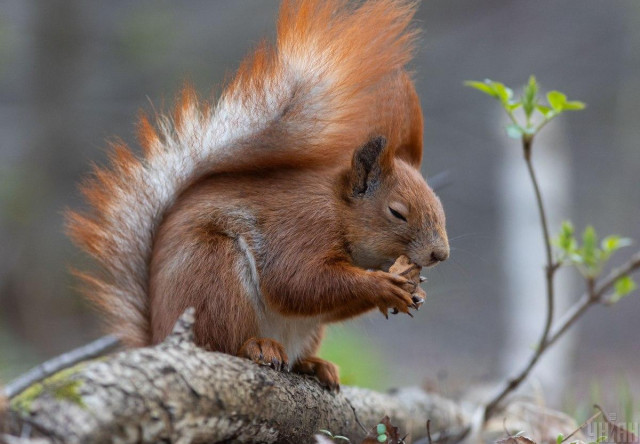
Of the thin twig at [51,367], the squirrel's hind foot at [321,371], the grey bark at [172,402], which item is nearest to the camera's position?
the grey bark at [172,402]

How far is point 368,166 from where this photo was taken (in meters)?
1.68

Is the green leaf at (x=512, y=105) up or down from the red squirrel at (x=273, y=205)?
up

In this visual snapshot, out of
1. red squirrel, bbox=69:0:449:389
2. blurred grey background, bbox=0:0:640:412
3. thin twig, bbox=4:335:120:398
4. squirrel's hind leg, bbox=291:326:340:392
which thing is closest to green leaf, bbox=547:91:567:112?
red squirrel, bbox=69:0:449:389

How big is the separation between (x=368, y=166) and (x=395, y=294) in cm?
35

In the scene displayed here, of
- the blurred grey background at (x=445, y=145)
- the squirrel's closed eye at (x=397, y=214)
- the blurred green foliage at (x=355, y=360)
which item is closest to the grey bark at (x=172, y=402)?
the squirrel's closed eye at (x=397, y=214)

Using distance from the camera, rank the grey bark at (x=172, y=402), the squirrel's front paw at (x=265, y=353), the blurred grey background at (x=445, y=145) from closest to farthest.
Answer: the grey bark at (x=172, y=402)
the squirrel's front paw at (x=265, y=353)
the blurred grey background at (x=445, y=145)

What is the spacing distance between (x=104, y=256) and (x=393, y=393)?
0.93m

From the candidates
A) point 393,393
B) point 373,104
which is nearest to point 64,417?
point 373,104

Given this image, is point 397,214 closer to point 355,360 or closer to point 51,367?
point 51,367

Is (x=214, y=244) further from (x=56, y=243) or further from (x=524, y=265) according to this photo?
(x=56, y=243)

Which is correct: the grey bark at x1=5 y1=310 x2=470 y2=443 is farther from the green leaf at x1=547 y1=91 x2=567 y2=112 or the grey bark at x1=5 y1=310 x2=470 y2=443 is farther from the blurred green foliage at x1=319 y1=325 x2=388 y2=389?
the blurred green foliage at x1=319 y1=325 x2=388 y2=389

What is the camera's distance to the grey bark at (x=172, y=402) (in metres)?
0.93

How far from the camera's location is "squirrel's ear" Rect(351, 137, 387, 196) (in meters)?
1.66

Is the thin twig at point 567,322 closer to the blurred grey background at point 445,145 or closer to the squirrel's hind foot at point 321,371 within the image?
the squirrel's hind foot at point 321,371
